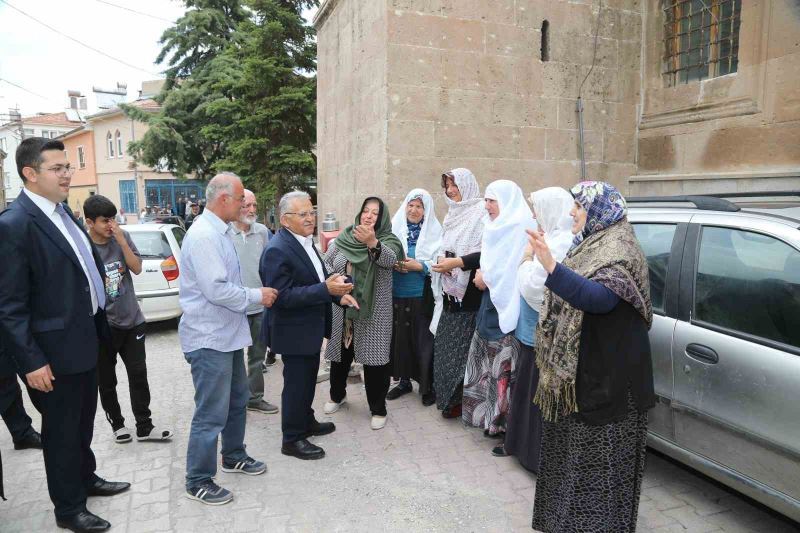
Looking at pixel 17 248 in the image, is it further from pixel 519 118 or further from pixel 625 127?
pixel 625 127

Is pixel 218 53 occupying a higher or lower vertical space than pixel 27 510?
higher

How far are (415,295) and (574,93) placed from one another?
4.06 m

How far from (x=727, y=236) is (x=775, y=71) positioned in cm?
391

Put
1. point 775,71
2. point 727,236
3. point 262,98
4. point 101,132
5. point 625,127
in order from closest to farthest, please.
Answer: point 727,236 < point 775,71 < point 625,127 < point 262,98 < point 101,132

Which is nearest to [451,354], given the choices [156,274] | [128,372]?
[128,372]


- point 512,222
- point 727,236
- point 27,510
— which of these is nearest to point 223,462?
point 27,510

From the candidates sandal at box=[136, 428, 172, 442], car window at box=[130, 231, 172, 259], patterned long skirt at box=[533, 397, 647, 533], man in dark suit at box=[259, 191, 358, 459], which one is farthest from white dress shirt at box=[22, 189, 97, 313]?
car window at box=[130, 231, 172, 259]

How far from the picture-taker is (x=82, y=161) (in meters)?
42.3

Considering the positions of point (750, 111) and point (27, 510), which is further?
point (750, 111)

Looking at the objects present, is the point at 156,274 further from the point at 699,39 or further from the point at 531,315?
the point at 699,39

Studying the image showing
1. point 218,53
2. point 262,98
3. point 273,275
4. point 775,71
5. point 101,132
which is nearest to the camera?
point 273,275

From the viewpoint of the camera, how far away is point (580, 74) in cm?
713

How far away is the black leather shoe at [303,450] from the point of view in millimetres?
3932

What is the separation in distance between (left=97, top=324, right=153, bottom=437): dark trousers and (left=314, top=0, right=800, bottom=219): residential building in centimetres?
329
